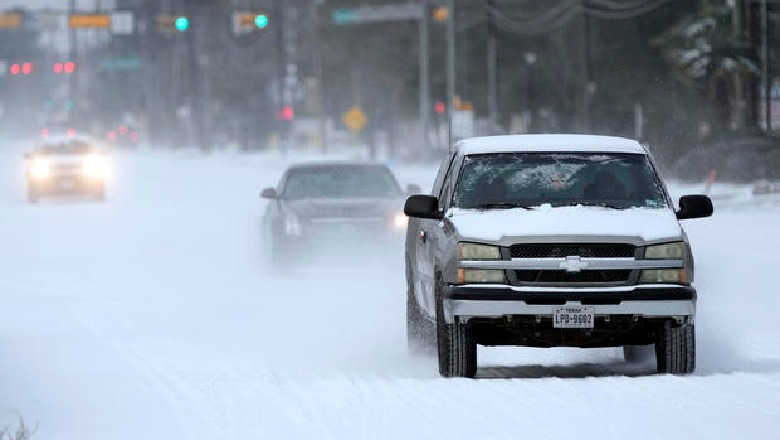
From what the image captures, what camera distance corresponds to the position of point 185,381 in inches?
509

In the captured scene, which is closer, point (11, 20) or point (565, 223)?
point (565, 223)

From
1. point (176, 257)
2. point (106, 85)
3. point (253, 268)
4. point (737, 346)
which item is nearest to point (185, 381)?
point (737, 346)

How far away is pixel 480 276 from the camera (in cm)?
1234

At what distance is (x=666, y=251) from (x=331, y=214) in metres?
10.2

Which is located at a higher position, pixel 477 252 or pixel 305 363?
pixel 477 252

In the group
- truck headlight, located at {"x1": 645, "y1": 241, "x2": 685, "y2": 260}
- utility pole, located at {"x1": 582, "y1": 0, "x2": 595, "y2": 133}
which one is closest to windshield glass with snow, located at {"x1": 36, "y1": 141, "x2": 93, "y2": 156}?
utility pole, located at {"x1": 582, "y1": 0, "x2": 595, "y2": 133}

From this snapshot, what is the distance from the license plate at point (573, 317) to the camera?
12.2 metres

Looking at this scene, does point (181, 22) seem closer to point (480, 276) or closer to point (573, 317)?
point (480, 276)

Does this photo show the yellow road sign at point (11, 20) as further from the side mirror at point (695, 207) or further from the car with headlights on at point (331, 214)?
the side mirror at point (695, 207)

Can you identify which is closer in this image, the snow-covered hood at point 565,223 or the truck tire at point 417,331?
the snow-covered hood at point 565,223

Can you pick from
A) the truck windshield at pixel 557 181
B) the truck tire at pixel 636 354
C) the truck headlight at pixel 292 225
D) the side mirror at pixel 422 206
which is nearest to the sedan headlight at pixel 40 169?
the truck headlight at pixel 292 225

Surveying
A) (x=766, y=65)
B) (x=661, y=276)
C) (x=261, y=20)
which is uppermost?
(x=261, y=20)

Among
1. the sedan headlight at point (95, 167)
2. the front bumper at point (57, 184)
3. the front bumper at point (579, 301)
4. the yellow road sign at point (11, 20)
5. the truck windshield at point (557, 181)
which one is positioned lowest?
the front bumper at point (57, 184)

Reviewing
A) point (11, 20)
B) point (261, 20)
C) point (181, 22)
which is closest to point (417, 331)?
point (261, 20)
